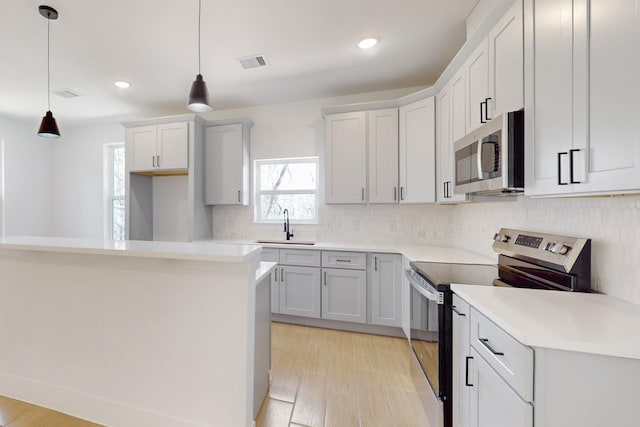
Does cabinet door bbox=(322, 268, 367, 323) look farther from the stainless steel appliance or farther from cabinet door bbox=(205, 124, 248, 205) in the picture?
cabinet door bbox=(205, 124, 248, 205)

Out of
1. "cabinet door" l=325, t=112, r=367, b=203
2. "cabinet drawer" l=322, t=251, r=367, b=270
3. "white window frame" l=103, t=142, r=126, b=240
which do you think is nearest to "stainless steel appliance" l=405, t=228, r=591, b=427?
"cabinet drawer" l=322, t=251, r=367, b=270

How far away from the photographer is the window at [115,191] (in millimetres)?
4508

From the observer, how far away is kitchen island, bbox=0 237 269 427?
55.5 inches

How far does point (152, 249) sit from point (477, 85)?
7.59ft

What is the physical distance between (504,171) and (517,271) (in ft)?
2.06

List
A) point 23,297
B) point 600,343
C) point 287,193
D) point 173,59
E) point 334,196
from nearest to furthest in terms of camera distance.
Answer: point 600,343, point 23,297, point 173,59, point 334,196, point 287,193

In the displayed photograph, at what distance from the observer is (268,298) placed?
1.84 m

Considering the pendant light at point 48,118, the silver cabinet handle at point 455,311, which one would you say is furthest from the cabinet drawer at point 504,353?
the pendant light at point 48,118

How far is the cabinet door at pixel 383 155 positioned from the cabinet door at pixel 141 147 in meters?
2.93

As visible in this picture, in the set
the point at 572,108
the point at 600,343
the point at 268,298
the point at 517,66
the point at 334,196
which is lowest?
the point at 268,298

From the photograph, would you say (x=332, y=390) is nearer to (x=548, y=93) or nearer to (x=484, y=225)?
(x=484, y=225)

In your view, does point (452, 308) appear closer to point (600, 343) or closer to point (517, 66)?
point (600, 343)

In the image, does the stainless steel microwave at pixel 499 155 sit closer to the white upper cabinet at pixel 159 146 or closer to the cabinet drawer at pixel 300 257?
the cabinet drawer at pixel 300 257

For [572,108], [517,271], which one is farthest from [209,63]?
[517,271]
